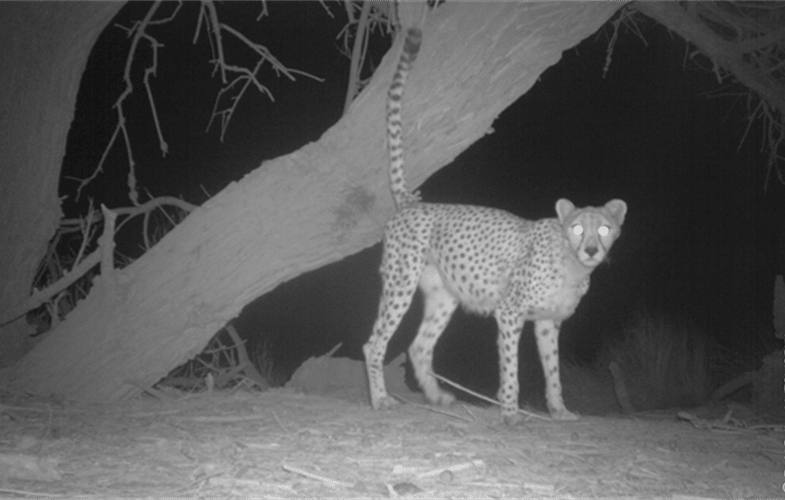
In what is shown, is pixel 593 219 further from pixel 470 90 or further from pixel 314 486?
pixel 314 486

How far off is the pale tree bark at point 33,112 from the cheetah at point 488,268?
1.60 metres

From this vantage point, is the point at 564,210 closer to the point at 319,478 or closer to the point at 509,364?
the point at 509,364

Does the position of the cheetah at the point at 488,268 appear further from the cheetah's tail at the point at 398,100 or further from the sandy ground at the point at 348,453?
the sandy ground at the point at 348,453

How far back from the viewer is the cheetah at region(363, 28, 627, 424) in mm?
4754

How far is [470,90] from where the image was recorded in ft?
15.0

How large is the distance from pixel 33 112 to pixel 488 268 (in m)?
2.47

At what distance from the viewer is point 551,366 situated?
5.09m

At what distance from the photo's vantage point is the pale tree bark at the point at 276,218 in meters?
4.55

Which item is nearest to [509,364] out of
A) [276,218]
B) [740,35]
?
[276,218]

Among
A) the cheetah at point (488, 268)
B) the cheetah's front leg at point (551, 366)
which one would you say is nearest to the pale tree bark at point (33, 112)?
the cheetah at point (488, 268)

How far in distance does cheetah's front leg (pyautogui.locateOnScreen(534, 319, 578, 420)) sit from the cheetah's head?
21.4 inches

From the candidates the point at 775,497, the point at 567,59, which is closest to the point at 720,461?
the point at 775,497

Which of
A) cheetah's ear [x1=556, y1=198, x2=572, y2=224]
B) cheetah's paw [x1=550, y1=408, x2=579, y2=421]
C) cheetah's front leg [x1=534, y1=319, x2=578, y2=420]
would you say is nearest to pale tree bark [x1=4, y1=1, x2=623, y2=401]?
cheetah's ear [x1=556, y1=198, x2=572, y2=224]

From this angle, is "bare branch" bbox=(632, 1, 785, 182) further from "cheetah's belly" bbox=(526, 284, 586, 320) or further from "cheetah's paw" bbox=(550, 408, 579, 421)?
"cheetah's paw" bbox=(550, 408, 579, 421)
